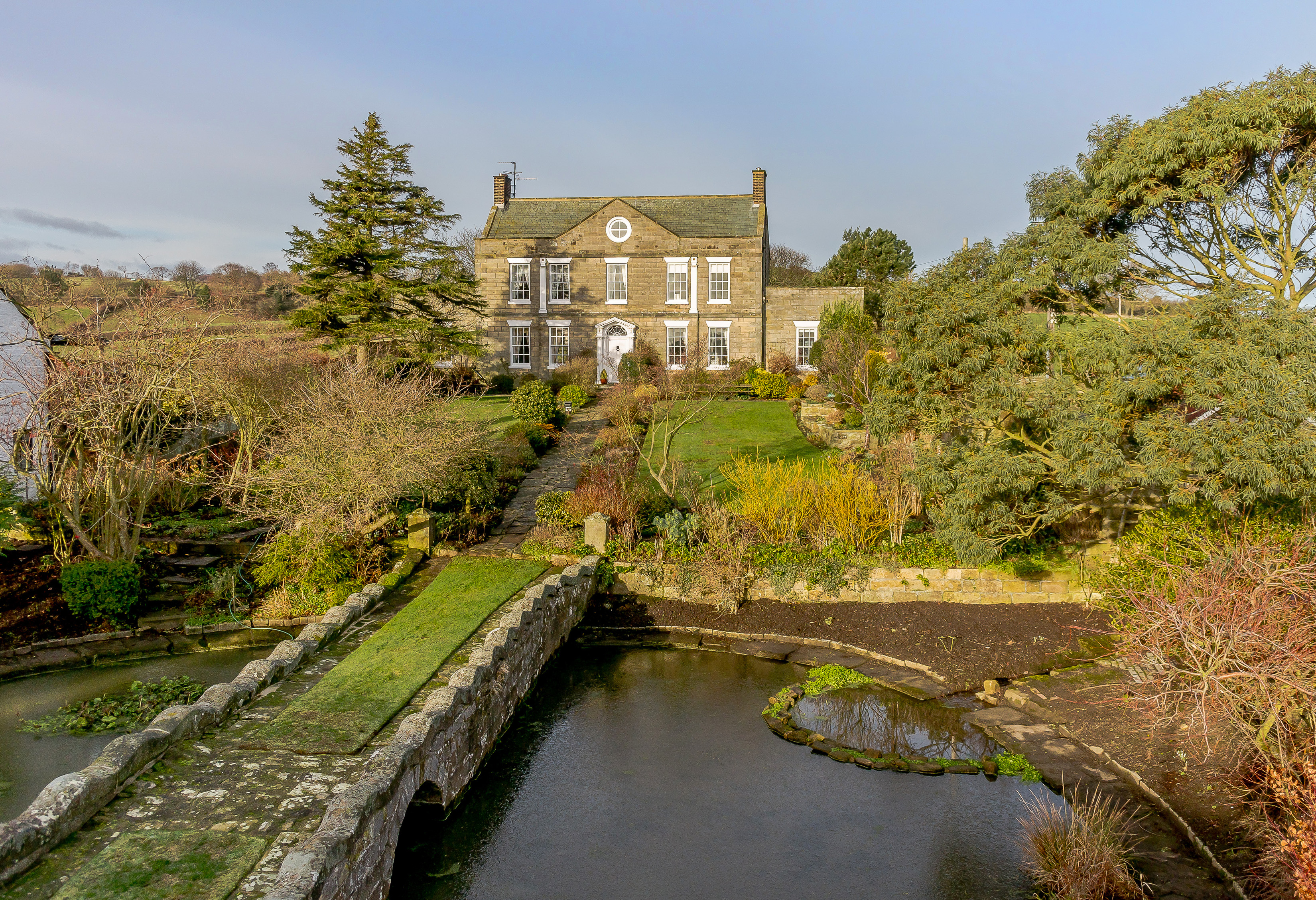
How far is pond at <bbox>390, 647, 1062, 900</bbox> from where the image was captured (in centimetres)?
722

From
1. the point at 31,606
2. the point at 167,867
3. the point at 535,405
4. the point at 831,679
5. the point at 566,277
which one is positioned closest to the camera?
the point at 167,867

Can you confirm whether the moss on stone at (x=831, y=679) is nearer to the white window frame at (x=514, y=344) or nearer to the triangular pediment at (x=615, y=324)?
the triangular pediment at (x=615, y=324)

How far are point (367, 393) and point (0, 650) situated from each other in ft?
20.7

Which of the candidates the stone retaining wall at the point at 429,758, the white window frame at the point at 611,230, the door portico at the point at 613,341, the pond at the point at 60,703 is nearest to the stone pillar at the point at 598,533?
the stone retaining wall at the point at 429,758

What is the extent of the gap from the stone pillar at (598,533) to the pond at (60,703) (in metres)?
5.43

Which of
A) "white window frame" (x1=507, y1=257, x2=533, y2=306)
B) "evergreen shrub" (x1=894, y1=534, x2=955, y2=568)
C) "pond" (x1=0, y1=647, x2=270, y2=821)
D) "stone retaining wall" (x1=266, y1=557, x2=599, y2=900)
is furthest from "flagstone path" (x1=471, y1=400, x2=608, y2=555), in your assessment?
"white window frame" (x1=507, y1=257, x2=533, y2=306)

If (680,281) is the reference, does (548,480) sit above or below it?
below

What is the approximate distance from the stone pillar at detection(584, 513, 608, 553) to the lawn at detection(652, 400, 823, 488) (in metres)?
3.61

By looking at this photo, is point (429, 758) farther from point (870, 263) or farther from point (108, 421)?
Answer: point (870, 263)

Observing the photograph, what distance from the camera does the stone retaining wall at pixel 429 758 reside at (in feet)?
18.8

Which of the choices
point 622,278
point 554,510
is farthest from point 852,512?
point 622,278

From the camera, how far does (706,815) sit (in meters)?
8.27

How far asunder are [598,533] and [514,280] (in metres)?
23.8

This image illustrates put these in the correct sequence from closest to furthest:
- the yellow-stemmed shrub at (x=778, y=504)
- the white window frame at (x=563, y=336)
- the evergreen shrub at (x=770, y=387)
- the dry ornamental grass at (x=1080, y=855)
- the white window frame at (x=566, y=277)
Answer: the dry ornamental grass at (x=1080, y=855)
the yellow-stemmed shrub at (x=778, y=504)
the evergreen shrub at (x=770, y=387)
the white window frame at (x=563, y=336)
the white window frame at (x=566, y=277)
